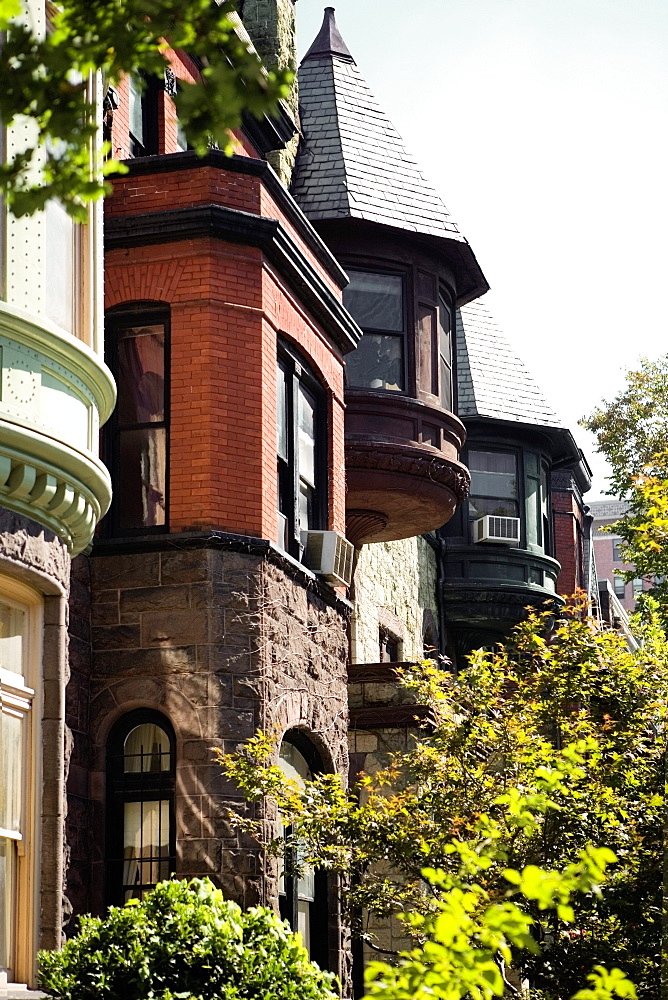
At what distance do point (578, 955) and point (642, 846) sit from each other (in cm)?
97

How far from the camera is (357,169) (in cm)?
2206

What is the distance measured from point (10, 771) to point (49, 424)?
2494 millimetres

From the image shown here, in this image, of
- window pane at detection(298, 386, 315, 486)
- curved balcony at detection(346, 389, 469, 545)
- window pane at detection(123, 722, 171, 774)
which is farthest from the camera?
curved balcony at detection(346, 389, 469, 545)

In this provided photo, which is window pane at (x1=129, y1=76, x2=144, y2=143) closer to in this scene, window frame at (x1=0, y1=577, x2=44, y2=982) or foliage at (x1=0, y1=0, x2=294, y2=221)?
window frame at (x1=0, y1=577, x2=44, y2=982)

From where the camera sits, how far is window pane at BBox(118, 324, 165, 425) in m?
15.2

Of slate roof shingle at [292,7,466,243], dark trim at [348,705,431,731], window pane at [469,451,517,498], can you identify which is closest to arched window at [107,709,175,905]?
dark trim at [348,705,431,731]

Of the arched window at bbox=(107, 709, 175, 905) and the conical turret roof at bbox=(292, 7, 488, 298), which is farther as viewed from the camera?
the conical turret roof at bbox=(292, 7, 488, 298)

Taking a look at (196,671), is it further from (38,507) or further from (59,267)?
(59,267)

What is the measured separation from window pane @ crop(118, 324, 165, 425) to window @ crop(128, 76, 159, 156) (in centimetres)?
303

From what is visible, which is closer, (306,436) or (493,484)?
(306,436)

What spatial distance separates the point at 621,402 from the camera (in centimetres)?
2958

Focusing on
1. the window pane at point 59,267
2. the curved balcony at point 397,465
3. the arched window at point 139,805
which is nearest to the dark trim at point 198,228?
the window pane at point 59,267

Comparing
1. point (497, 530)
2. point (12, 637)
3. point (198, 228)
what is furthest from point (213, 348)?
point (497, 530)

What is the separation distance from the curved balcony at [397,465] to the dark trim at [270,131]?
11.5ft
